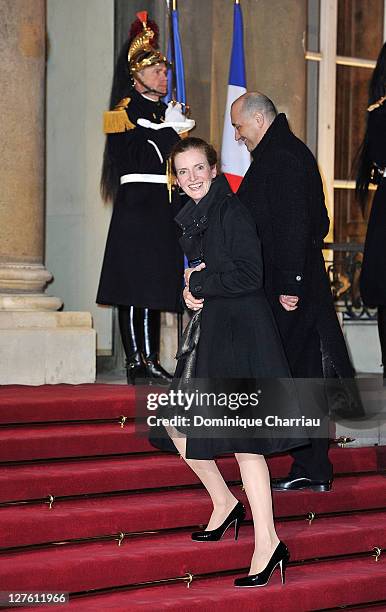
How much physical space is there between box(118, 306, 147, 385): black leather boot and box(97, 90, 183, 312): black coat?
110 mm

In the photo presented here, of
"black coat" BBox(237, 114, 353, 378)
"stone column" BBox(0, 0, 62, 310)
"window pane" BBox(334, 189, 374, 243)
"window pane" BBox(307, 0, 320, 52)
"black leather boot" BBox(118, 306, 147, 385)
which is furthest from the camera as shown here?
"window pane" BBox(334, 189, 374, 243)

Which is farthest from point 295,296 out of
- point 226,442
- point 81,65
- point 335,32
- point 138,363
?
point 335,32

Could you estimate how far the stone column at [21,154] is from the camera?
7293mm

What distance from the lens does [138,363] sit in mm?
7027

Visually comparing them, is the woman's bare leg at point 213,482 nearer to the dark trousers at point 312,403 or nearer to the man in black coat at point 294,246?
the man in black coat at point 294,246

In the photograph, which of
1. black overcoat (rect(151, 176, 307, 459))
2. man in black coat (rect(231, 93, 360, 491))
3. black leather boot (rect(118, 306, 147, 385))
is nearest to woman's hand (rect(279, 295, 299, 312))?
man in black coat (rect(231, 93, 360, 491))

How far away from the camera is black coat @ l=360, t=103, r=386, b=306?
641cm

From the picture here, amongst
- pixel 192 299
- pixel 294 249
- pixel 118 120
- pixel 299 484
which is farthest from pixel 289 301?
pixel 118 120

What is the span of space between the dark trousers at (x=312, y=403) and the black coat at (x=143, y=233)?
156cm

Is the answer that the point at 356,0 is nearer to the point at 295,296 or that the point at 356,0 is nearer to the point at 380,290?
the point at 380,290

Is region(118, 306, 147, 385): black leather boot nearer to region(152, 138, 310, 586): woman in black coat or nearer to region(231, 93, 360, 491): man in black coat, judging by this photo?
region(231, 93, 360, 491): man in black coat

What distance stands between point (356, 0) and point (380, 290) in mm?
4365

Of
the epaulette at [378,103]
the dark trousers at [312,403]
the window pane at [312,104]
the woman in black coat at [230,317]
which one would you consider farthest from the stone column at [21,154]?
the window pane at [312,104]

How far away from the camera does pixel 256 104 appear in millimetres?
5422
